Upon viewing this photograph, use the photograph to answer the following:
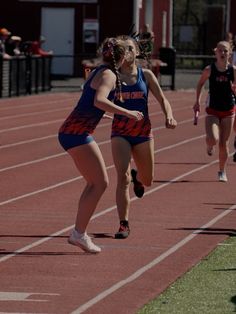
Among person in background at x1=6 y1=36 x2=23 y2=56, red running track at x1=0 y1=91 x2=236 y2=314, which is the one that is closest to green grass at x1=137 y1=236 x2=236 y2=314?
red running track at x1=0 y1=91 x2=236 y2=314

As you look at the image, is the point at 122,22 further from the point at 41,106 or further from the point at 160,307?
the point at 160,307

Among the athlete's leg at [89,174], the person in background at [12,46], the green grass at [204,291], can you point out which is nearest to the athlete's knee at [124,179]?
the athlete's leg at [89,174]

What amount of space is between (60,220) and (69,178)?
4.45m

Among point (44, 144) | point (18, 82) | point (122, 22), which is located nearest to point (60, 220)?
point (44, 144)

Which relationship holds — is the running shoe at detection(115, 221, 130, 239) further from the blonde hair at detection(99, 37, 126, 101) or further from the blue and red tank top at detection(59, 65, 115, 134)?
the blonde hair at detection(99, 37, 126, 101)

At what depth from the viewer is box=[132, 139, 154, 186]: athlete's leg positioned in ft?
43.0

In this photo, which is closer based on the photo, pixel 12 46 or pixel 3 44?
pixel 3 44

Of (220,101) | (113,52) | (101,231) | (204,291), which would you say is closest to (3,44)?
(220,101)

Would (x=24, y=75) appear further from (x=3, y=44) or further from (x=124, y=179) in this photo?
(x=124, y=179)

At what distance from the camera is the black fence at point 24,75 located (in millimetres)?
37719

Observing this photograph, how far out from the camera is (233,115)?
18.6 m

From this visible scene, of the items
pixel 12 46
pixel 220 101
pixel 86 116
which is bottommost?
pixel 12 46

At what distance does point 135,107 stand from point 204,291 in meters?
3.40

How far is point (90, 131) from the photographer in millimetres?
11844
